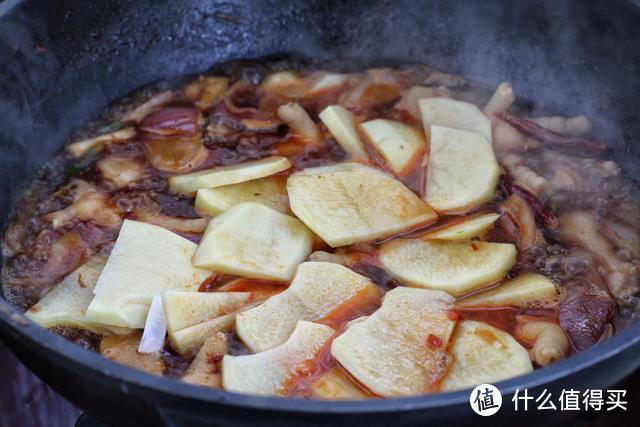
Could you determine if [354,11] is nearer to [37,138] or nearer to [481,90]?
[481,90]

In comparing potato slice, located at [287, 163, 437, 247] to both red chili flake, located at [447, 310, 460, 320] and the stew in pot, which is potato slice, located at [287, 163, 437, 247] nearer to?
the stew in pot

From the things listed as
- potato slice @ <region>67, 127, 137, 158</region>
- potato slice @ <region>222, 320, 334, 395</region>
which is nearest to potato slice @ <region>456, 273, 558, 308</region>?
potato slice @ <region>222, 320, 334, 395</region>

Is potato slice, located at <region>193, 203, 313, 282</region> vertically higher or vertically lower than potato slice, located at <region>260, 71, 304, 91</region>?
lower

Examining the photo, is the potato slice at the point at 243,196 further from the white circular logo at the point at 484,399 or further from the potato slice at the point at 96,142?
the white circular logo at the point at 484,399

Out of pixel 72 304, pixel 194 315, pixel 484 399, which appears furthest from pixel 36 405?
pixel 484 399

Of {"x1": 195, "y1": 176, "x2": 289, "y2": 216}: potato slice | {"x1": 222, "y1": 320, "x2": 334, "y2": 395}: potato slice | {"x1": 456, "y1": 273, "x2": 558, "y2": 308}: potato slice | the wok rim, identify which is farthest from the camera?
{"x1": 195, "y1": 176, "x2": 289, "y2": 216}: potato slice

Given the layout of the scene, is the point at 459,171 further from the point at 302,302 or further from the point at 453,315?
the point at 302,302

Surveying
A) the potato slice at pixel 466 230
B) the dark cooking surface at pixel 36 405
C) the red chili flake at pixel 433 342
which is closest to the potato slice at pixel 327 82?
the potato slice at pixel 466 230
